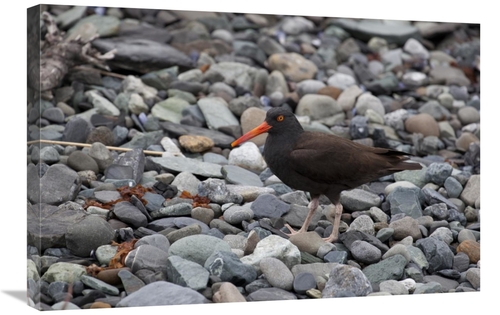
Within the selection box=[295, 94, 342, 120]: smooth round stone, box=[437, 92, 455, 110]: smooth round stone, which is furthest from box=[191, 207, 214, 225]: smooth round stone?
box=[437, 92, 455, 110]: smooth round stone

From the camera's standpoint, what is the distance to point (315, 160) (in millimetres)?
6785

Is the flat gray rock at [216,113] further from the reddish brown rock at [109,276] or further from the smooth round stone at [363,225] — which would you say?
the reddish brown rock at [109,276]

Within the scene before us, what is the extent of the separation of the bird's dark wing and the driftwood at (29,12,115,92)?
13.7 ft

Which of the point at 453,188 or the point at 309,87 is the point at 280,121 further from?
the point at 309,87

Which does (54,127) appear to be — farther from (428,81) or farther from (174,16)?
(428,81)

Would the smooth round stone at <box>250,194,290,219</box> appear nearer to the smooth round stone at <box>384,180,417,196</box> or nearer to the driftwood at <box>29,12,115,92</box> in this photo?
the smooth round stone at <box>384,180,417,196</box>

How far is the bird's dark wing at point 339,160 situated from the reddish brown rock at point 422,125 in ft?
12.2

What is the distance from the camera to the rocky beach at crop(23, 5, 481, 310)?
6.10 metres

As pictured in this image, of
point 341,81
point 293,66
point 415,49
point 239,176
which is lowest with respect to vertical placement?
point 239,176

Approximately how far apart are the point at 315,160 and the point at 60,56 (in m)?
4.79

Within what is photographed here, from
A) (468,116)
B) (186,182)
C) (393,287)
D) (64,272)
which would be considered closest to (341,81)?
(468,116)

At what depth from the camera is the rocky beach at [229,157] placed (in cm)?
610

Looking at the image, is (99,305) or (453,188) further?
(453,188)

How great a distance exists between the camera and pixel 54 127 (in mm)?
9047
